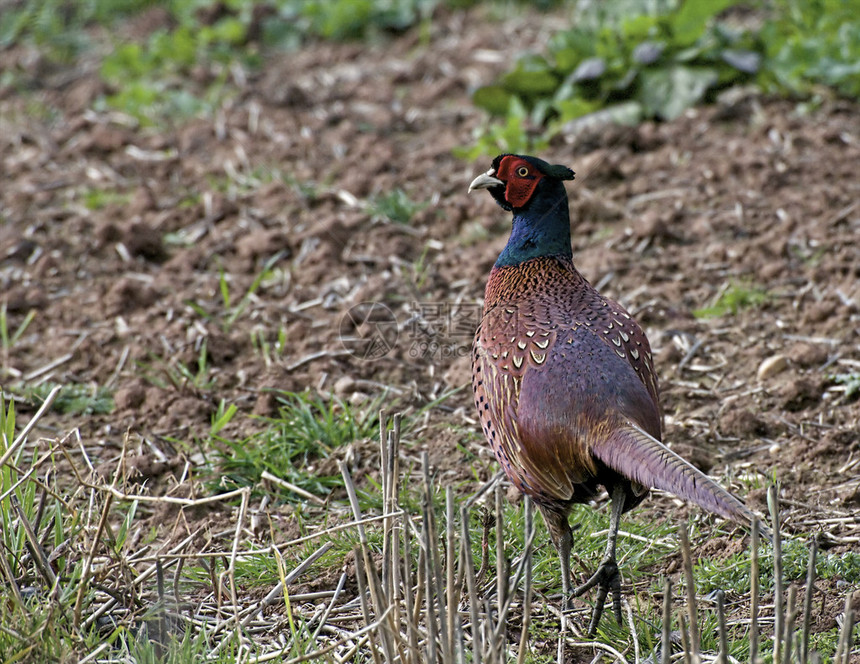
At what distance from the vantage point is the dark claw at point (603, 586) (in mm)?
2623

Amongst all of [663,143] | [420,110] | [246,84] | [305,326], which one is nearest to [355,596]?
[305,326]

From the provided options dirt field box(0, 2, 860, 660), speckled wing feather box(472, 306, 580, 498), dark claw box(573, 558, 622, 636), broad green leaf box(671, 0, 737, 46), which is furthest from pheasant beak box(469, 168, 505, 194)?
broad green leaf box(671, 0, 737, 46)

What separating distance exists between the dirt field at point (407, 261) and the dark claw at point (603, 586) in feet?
2.10

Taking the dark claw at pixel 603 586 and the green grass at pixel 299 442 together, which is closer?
the dark claw at pixel 603 586

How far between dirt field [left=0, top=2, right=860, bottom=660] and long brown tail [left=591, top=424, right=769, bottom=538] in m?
0.87

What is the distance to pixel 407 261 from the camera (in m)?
4.72

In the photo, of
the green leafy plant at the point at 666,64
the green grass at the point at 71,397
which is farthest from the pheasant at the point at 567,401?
the green leafy plant at the point at 666,64

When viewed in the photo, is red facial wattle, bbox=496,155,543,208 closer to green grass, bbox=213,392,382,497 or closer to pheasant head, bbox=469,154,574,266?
pheasant head, bbox=469,154,574,266

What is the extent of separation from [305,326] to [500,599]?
2405 mm

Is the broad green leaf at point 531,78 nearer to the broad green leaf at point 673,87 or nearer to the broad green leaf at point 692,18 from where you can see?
the broad green leaf at point 673,87

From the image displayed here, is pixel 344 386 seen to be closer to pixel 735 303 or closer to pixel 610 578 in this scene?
pixel 610 578

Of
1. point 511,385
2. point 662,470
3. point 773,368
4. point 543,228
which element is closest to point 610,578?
point 662,470

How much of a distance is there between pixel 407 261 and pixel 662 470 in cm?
260

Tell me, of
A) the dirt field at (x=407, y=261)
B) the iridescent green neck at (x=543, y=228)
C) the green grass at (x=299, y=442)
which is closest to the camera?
the iridescent green neck at (x=543, y=228)
